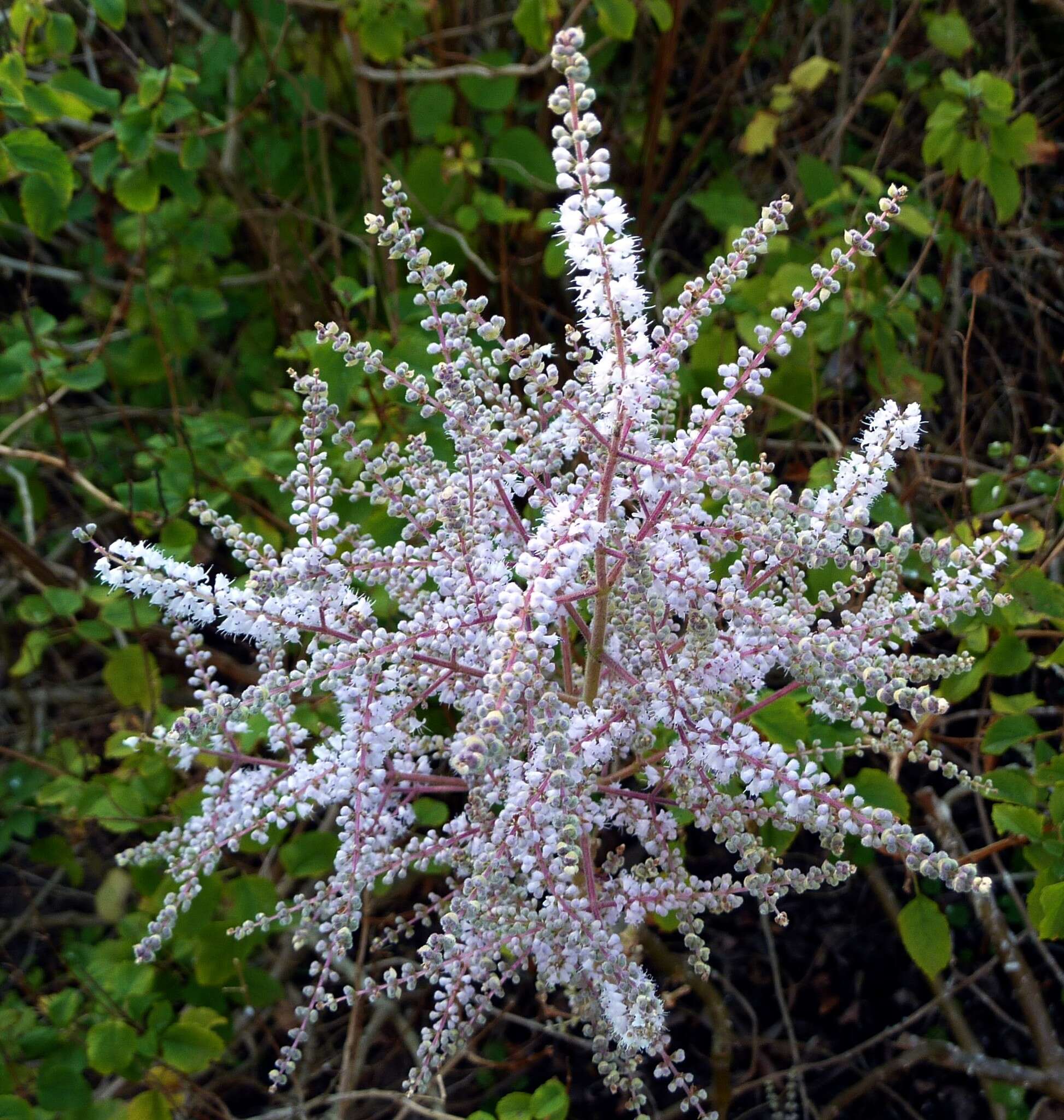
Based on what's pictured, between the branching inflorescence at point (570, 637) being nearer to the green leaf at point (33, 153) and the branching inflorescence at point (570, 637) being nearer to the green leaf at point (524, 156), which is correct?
the green leaf at point (33, 153)

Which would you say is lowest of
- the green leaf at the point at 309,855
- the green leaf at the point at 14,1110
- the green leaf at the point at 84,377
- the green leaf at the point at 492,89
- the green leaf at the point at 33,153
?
the green leaf at the point at 14,1110

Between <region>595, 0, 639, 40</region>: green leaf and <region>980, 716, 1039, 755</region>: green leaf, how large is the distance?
1.73 meters

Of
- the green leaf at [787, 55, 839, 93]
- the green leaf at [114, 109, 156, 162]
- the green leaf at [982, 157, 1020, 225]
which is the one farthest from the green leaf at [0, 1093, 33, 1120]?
the green leaf at [787, 55, 839, 93]

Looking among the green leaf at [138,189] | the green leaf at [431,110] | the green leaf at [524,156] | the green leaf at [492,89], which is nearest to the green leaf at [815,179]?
the green leaf at [524,156]

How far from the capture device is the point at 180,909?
1674mm

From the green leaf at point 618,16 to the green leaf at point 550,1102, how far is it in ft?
7.21

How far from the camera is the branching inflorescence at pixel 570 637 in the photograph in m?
1.29

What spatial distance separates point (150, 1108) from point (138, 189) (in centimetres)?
210

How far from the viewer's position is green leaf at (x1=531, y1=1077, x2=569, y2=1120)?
161 cm

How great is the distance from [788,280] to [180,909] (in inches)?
71.7

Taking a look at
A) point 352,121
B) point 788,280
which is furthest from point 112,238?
point 788,280

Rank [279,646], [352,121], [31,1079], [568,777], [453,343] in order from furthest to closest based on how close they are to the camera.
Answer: [352,121] < [31,1079] < [279,646] < [453,343] < [568,777]

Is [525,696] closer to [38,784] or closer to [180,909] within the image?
[180,909]

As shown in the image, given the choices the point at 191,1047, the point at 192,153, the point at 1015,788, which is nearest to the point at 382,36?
the point at 192,153
